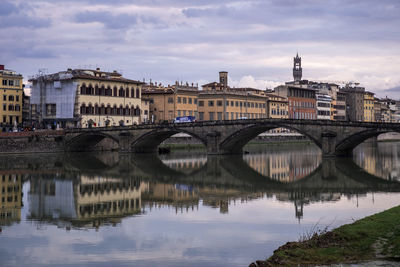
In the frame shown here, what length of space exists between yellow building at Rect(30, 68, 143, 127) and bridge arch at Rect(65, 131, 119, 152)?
3291 mm

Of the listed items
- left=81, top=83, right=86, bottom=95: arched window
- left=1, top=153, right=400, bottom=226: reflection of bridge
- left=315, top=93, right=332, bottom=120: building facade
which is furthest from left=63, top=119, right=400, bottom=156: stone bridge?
left=315, top=93, right=332, bottom=120: building facade

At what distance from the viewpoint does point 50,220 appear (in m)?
29.0

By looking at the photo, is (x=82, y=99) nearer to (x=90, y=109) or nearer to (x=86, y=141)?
(x=90, y=109)

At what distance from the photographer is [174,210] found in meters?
31.6

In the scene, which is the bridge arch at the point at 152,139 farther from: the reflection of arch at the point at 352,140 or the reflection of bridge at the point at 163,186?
the reflection of arch at the point at 352,140

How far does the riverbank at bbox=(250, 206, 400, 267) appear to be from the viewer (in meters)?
17.2

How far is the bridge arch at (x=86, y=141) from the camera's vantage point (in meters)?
86.2

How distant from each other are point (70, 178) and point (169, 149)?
43435mm

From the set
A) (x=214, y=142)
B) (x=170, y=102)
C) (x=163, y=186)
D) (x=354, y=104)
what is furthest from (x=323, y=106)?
(x=163, y=186)

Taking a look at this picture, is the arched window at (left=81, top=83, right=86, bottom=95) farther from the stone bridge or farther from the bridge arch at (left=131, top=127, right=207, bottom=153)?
the bridge arch at (left=131, top=127, right=207, bottom=153)

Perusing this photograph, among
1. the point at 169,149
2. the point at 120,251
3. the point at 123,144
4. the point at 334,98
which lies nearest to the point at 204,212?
the point at 120,251

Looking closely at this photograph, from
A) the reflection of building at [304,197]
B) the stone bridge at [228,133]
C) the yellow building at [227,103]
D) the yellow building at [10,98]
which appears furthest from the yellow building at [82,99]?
the reflection of building at [304,197]

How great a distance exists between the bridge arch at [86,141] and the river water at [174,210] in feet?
87.1

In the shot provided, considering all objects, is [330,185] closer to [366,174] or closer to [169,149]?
[366,174]
